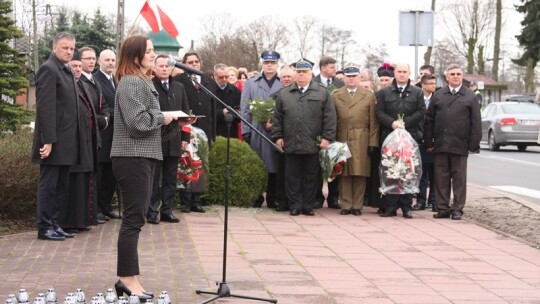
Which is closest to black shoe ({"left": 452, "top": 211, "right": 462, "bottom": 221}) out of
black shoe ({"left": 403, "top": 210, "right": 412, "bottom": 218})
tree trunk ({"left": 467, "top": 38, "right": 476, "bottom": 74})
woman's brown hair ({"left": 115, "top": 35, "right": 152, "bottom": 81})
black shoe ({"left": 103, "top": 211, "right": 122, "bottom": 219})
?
black shoe ({"left": 403, "top": 210, "right": 412, "bottom": 218})

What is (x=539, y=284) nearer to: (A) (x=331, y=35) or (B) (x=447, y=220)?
(B) (x=447, y=220)

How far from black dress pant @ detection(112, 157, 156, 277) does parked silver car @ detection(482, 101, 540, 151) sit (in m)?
23.1

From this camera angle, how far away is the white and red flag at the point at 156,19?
16.2 m

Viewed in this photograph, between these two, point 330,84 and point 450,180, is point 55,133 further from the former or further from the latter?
point 450,180

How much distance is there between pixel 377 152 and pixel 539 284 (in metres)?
4.96

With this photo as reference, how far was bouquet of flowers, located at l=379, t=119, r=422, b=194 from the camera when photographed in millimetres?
12508

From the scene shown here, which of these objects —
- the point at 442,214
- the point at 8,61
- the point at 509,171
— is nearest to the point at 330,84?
the point at 442,214

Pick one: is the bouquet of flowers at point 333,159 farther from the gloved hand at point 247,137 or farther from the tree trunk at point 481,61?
the tree trunk at point 481,61

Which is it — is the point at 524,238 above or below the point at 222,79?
below

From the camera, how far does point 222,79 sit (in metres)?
14.6

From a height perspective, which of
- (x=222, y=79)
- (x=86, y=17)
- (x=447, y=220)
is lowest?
(x=447, y=220)

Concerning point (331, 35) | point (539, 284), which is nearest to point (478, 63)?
point (331, 35)

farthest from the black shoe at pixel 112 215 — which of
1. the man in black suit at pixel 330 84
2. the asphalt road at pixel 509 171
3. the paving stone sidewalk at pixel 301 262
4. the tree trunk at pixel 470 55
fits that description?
the tree trunk at pixel 470 55

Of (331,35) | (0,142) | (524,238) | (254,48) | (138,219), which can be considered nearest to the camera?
(138,219)
